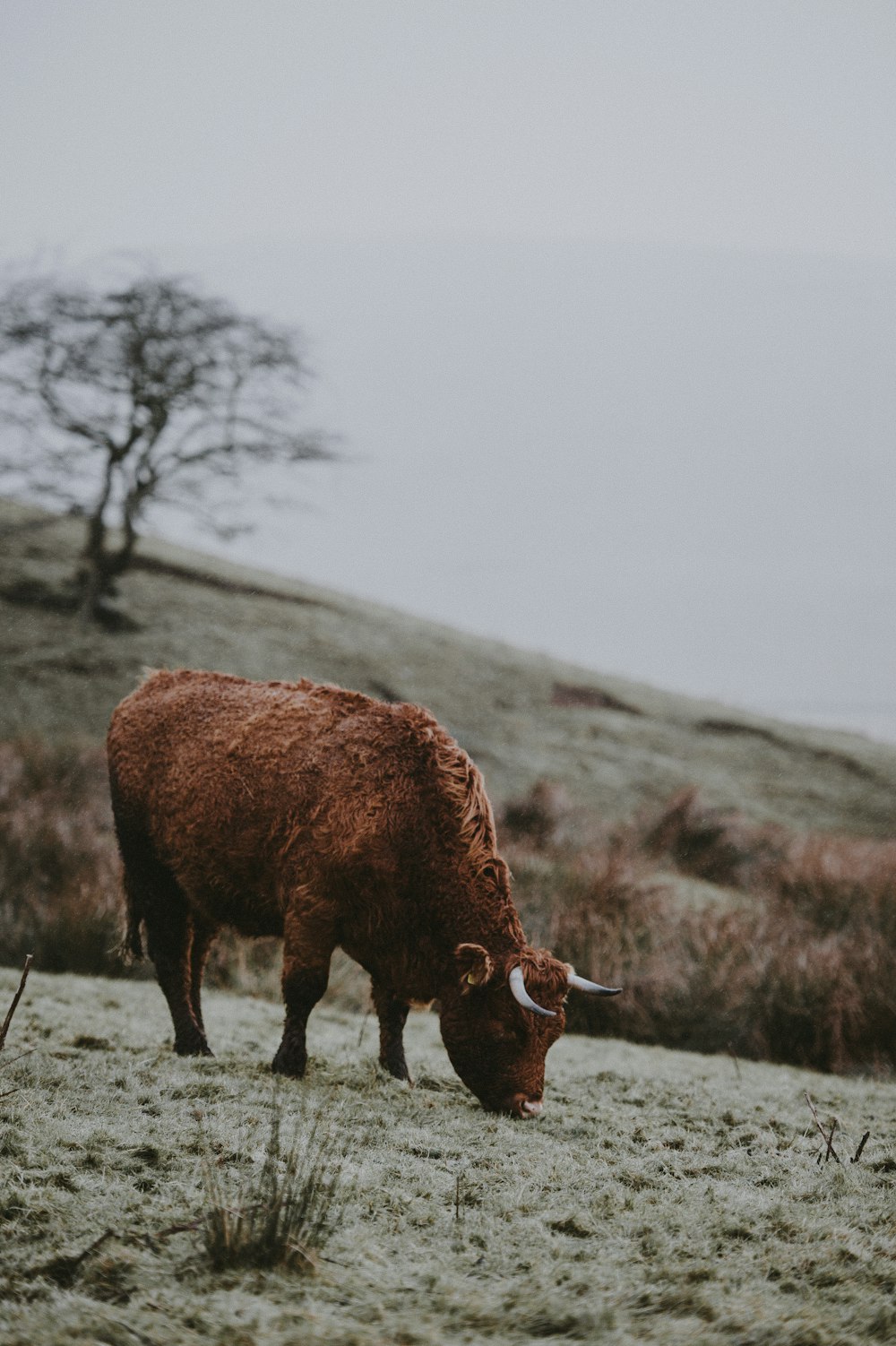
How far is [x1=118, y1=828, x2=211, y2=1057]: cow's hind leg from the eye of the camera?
16.6 ft

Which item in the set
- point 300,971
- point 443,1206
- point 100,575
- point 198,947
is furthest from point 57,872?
point 100,575

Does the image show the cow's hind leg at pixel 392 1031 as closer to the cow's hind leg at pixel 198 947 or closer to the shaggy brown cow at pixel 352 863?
the shaggy brown cow at pixel 352 863

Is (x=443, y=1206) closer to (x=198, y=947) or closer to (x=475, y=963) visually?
(x=475, y=963)

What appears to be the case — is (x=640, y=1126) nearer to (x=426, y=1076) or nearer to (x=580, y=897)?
(x=426, y=1076)

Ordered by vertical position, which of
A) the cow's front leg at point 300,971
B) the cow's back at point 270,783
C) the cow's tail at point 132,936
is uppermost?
the cow's back at point 270,783

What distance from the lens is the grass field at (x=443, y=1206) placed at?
7.67 ft

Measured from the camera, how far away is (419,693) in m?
21.5

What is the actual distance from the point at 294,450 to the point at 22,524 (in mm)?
6542

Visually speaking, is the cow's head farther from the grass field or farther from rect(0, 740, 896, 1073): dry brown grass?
rect(0, 740, 896, 1073): dry brown grass

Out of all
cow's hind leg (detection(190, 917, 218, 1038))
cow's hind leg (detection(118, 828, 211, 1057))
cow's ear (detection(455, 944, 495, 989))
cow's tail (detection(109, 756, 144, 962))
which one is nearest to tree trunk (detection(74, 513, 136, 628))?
cow's tail (detection(109, 756, 144, 962))

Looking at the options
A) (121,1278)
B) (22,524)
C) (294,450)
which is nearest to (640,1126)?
(121,1278)

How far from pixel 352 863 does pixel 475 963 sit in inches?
25.6

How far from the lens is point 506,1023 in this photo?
13.4 feet

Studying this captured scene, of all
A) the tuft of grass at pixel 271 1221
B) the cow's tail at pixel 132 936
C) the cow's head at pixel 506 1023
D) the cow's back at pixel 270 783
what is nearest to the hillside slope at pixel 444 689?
the cow's tail at pixel 132 936
